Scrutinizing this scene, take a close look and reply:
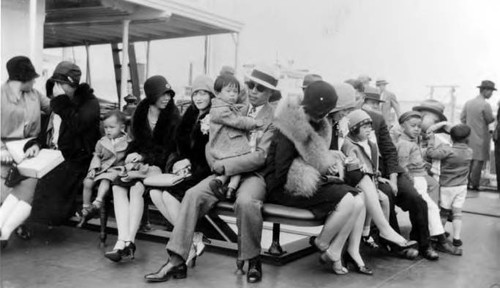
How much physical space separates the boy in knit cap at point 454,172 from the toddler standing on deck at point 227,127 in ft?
7.22

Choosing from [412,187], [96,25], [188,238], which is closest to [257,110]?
[188,238]

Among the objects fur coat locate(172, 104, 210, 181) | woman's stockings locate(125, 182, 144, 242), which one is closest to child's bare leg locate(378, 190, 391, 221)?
fur coat locate(172, 104, 210, 181)

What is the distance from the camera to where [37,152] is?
436 centimetres

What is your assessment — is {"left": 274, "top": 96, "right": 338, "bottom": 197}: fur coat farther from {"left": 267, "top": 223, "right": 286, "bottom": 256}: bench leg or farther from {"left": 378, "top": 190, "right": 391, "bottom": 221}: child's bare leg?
{"left": 378, "top": 190, "right": 391, "bottom": 221}: child's bare leg

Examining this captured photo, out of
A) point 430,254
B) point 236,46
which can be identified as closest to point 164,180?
point 430,254

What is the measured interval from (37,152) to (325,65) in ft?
28.6

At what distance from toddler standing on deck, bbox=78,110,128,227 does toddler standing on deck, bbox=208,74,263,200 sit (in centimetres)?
101

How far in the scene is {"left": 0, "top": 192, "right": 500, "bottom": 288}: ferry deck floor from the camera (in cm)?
364

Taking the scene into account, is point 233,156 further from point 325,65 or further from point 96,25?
point 325,65

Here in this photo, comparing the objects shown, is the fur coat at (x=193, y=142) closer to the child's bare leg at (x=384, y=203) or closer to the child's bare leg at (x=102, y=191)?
the child's bare leg at (x=102, y=191)

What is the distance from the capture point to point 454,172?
17.0 feet

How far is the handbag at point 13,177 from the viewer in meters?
4.21

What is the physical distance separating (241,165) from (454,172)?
94.8 inches

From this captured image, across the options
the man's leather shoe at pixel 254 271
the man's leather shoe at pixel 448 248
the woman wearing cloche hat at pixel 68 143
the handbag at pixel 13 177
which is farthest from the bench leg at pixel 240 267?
the man's leather shoe at pixel 448 248
